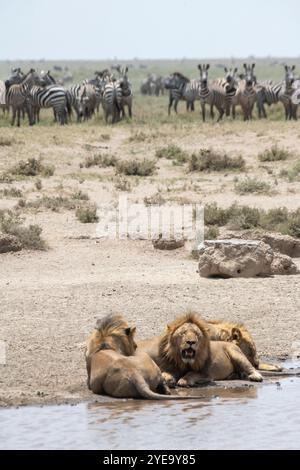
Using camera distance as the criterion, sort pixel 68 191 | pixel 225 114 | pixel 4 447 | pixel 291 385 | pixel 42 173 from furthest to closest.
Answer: pixel 225 114, pixel 42 173, pixel 68 191, pixel 291 385, pixel 4 447

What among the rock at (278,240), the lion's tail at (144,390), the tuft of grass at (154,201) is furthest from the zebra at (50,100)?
the lion's tail at (144,390)

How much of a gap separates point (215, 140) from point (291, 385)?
17280 millimetres

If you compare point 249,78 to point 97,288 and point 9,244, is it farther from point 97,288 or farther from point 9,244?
point 97,288

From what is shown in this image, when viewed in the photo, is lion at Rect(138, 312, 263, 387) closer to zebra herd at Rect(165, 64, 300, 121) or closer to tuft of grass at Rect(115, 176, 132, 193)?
tuft of grass at Rect(115, 176, 132, 193)

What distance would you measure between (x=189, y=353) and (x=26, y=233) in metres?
6.16

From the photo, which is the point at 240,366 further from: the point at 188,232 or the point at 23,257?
the point at 188,232

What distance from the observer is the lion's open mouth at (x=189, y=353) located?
30.3ft

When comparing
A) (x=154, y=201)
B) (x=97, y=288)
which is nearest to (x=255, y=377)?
(x=97, y=288)

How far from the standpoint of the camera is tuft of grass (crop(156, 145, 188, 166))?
907 inches

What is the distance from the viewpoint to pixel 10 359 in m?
10.2

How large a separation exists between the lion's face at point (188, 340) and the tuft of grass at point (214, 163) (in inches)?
502

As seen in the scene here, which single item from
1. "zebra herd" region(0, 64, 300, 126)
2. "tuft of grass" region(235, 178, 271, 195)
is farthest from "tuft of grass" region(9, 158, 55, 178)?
"zebra herd" region(0, 64, 300, 126)

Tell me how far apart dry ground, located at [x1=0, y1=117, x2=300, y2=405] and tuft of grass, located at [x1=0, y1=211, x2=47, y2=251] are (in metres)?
0.20

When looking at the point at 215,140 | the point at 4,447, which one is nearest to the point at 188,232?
the point at 4,447
